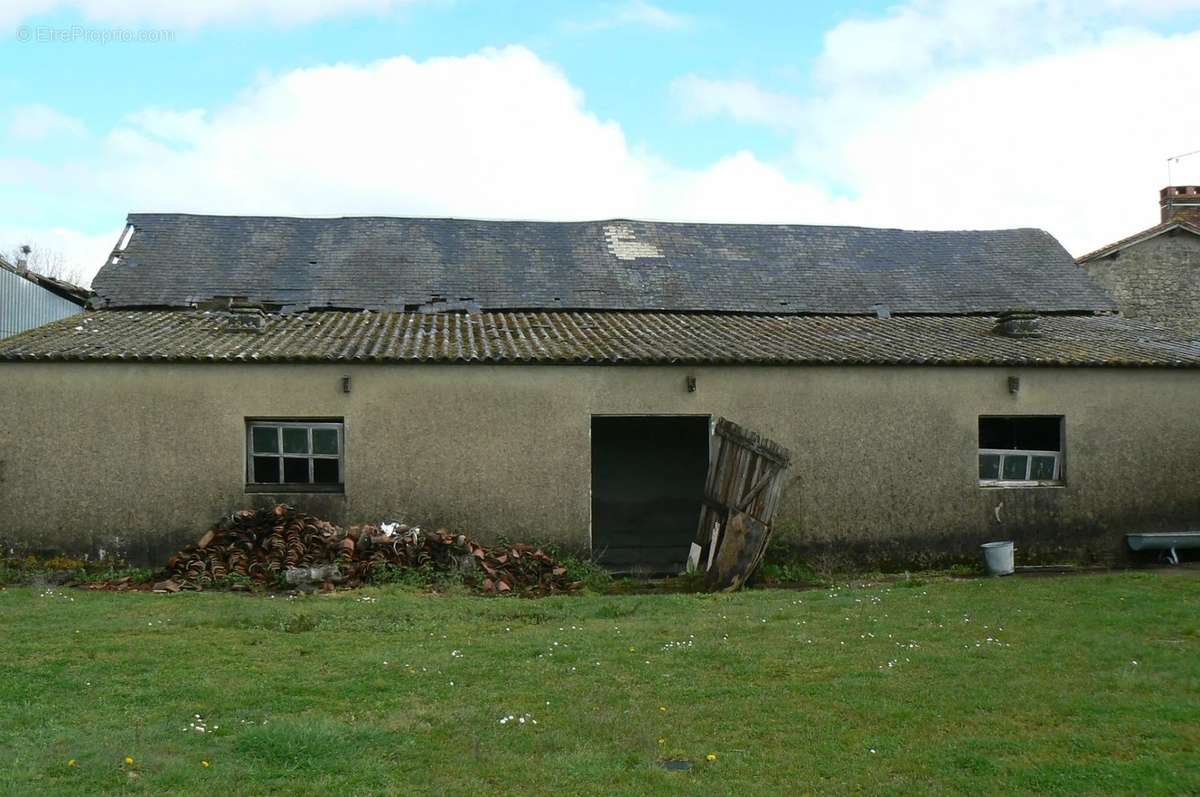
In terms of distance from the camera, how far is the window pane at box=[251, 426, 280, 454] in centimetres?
1420

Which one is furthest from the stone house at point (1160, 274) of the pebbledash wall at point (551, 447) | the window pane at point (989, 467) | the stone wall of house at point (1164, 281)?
the window pane at point (989, 467)

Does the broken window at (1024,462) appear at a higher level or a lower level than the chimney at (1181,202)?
lower

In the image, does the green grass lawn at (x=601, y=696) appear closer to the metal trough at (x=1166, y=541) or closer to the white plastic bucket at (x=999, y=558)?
the white plastic bucket at (x=999, y=558)

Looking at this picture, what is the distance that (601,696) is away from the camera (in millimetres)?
7340

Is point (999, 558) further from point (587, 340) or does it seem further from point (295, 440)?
point (295, 440)

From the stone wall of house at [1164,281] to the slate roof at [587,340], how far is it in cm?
519

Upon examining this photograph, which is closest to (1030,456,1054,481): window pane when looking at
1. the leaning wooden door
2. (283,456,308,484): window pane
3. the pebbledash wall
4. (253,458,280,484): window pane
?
the pebbledash wall

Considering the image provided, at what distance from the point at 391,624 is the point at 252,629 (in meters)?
1.28

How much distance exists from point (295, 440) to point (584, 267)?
7.25m

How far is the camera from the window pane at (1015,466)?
50.1 feet

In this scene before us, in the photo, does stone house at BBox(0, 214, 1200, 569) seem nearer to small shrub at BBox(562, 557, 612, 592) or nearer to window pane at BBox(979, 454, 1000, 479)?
window pane at BBox(979, 454, 1000, 479)

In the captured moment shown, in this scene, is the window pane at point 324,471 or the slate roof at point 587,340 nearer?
the slate roof at point 587,340

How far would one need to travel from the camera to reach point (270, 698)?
727 centimetres

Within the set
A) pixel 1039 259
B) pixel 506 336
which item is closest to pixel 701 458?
pixel 506 336
